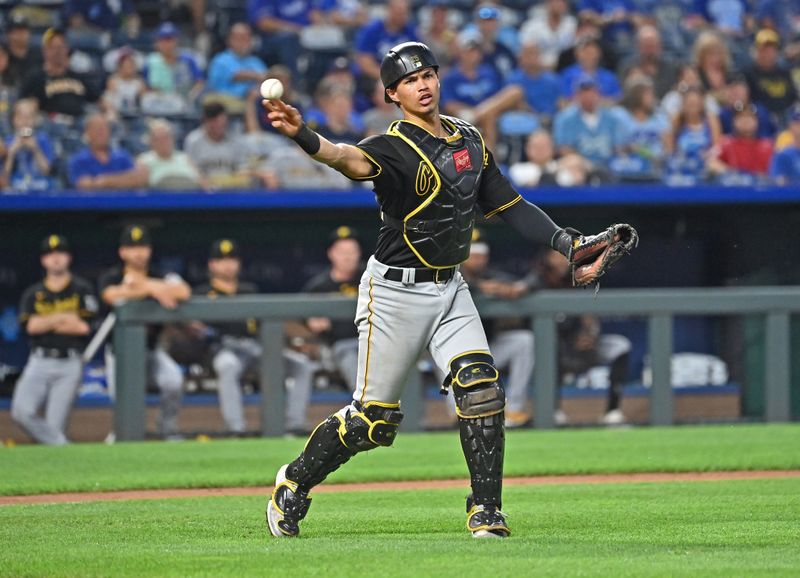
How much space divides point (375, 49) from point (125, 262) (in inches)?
143

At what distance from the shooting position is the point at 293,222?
38.4ft

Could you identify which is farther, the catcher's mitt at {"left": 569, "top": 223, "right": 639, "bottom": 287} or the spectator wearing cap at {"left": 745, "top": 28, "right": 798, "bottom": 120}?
the spectator wearing cap at {"left": 745, "top": 28, "right": 798, "bottom": 120}

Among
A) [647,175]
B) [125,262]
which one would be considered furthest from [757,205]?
[125,262]

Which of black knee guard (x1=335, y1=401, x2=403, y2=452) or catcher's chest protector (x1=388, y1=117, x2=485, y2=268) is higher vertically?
catcher's chest protector (x1=388, y1=117, x2=485, y2=268)

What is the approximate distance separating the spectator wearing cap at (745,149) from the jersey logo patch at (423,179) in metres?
7.64

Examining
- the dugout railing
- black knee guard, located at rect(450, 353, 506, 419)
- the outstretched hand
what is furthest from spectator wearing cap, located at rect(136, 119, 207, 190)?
the outstretched hand

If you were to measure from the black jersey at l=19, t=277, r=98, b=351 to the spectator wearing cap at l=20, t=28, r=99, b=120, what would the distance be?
1842mm

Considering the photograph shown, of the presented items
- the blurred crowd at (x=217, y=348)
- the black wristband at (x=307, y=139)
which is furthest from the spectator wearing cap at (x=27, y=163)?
the black wristband at (x=307, y=139)

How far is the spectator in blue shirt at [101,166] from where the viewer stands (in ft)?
36.3

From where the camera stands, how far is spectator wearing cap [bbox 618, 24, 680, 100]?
13406 mm

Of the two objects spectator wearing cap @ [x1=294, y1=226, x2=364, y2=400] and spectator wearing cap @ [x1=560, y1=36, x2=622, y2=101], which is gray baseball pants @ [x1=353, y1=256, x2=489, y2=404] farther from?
spectator wearing cap @ [x1=560, y1=36, x2=622, y2=101]

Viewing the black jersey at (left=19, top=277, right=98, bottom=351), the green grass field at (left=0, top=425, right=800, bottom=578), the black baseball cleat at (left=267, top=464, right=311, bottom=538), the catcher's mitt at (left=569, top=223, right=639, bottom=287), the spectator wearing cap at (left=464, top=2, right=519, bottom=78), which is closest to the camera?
the green grass field at (left=0, top=425, right=800, bottom=578)

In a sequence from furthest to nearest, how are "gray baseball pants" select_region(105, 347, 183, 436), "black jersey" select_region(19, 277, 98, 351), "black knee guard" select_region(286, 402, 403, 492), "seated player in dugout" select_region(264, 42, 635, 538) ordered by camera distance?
"black jersey" select_region(19, 277, 98, 351) < "gray baseball pants" select_region(105, 347, 183, 436) < "black knee guard" select_region(286, 402, 403, 492) < "seated player in dugout" select_region(264, 42, 635, 538)

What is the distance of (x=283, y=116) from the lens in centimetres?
462
